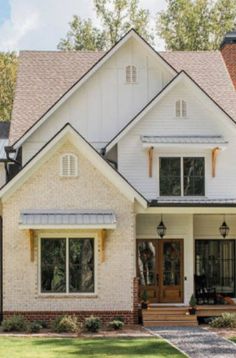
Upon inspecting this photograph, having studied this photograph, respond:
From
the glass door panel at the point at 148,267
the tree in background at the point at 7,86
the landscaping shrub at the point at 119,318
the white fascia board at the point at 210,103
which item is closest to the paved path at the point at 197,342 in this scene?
the landscaping shrub at the point at 119,318

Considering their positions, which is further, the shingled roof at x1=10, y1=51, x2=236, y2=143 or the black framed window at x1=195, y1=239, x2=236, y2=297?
the shingled roof at x1=10, y1=51, x2=236, y2=143

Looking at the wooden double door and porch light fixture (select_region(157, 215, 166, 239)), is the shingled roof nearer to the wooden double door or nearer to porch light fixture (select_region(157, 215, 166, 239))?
porch light fixture (select_region(157, 215, 166, 239))

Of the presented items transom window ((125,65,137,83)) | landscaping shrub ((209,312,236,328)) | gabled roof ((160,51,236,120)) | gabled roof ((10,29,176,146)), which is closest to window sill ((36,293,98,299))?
landscaping shrub ((209,312,236,328))

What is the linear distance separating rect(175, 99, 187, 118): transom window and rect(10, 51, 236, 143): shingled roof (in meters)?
2.90

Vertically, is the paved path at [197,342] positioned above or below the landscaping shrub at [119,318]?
below

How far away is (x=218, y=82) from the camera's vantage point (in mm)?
31625

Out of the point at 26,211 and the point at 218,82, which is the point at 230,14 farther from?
the point at 26,211

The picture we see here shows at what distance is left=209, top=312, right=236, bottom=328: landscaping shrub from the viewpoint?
2334cm

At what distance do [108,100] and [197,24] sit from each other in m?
22.5

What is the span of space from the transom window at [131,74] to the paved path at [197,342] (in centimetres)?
1011

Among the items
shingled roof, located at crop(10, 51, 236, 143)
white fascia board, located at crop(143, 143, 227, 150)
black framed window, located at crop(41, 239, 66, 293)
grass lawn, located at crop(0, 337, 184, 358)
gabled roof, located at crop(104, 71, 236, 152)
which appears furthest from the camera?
shingled roof, located at crop(10, 51, 236, 143)

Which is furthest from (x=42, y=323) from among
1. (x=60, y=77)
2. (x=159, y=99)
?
(x=60, y=77)

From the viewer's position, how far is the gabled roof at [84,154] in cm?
2456

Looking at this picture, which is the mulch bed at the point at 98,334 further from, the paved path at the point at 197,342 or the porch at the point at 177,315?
the porch at the point at 177,315
